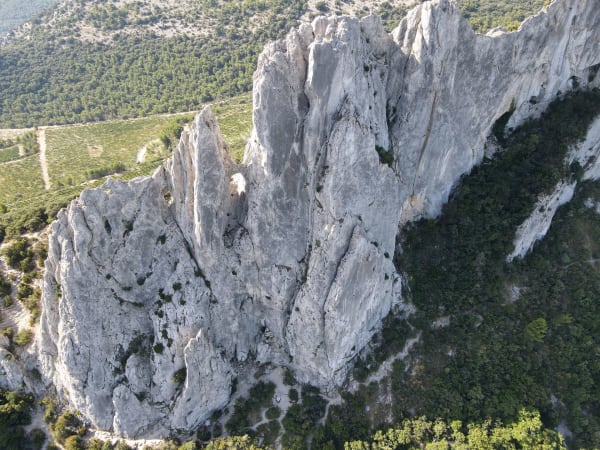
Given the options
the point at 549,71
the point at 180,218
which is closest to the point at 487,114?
the point at 549,71

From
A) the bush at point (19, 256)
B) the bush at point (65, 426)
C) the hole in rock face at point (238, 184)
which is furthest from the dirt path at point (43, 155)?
the hole in rock face at point (238, 184)

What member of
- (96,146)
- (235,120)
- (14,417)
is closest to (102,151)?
(96,146)

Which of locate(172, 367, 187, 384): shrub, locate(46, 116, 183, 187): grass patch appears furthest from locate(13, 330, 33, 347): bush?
locate(46, 116, 183, 187): grass patch

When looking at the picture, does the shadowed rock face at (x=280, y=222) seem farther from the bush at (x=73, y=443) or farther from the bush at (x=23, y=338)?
the bush at (x=73, y=443)

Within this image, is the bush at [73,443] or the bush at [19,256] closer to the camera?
the bush at [73,443]

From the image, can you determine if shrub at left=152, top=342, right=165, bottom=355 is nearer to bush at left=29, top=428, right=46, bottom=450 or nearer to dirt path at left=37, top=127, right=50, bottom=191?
bush at left=29, top=428, right=46, bottom=450

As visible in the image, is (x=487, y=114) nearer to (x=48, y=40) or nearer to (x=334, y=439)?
(x=334, y=439)
